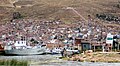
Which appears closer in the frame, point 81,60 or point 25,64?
point 25,64

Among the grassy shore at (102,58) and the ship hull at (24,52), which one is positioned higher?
the grassy shore at (102,58)

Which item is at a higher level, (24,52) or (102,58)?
(102,58)

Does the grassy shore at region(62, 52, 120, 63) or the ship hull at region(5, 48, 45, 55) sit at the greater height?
the grassy shore at region(62, 52, 120, 63)

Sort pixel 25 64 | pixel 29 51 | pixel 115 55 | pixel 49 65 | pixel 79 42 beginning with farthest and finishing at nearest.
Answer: pixel 79 42 → pixel 29 51 → pixel 115 55 → pixel 49 65 → pixel 25 64

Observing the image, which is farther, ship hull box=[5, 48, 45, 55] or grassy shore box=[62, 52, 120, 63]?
ship hull box=[5, 48, 45, 55]

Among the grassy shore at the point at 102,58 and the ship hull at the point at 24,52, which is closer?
the grassy shore at the point at 102,58

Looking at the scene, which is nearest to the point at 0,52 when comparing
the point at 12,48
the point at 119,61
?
the point at 12,48

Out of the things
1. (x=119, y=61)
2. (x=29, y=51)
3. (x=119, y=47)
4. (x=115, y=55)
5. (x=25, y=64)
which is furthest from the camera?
(x=29, y=51)

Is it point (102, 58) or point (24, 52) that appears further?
point (24, 52)

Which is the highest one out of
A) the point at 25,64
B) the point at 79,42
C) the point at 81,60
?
the point at 25,64

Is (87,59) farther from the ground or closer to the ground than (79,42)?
farther from the ground

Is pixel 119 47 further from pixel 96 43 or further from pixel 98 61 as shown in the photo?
pixel 98 61
